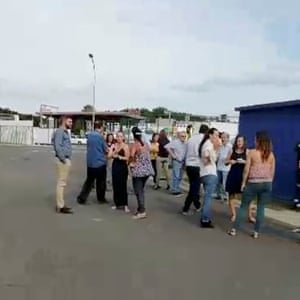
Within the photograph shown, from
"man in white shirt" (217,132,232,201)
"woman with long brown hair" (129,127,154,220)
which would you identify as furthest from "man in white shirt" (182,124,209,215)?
"man in white shirt" (217,132,232,201)

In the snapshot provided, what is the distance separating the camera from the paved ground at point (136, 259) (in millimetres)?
6098

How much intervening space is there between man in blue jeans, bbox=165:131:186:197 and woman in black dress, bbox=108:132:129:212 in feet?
10.6

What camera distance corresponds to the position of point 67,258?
24.6 ft

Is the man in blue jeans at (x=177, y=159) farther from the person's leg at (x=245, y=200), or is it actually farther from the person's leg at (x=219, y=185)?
the person's leg at (x=245, y=200)

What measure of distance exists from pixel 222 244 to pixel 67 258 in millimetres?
2416

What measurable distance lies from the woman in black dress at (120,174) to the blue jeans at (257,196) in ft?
10.3

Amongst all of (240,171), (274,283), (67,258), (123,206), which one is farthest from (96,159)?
(274,283)

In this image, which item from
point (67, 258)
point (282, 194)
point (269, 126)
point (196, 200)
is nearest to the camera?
point (67, 258)

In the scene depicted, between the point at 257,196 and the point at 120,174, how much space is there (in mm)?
3686

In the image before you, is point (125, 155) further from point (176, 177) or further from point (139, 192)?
point (176, 177)

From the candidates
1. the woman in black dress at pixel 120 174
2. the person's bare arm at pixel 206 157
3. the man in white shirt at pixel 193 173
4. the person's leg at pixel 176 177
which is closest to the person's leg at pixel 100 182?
the woman in black dress at pixel 120 174

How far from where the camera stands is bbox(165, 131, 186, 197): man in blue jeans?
622 inches

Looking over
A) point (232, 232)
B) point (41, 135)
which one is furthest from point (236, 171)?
point (41, 135)

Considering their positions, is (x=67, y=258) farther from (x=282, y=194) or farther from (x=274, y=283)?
(x=282, y=194)
